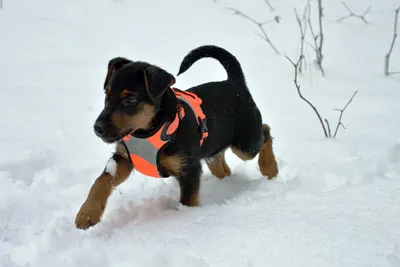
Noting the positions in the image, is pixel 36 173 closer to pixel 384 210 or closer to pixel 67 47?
pixel 384 210

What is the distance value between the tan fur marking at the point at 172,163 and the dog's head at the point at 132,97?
0.86 ft

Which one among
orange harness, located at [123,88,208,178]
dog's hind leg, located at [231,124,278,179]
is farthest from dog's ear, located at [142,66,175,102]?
dog's hind leg, located at [231,124,278,179]

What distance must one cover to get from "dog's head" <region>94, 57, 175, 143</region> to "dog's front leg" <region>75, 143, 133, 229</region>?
0.36m

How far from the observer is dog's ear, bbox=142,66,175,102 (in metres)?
2.72

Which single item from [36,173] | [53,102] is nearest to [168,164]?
[36,173]

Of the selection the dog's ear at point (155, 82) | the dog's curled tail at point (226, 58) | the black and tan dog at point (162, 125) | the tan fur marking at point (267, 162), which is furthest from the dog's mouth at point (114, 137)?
the tan fur marking at point (267, 162)

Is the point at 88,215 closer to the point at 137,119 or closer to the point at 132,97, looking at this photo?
the point at 137,119

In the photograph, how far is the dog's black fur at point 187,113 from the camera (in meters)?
2.72

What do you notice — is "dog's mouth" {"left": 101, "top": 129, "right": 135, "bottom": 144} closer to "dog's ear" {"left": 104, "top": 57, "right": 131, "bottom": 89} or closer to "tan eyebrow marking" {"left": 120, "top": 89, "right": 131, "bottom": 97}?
"tan eyebrow marking" {"left": 120, "top": 89, "right": 131, "bottom": 97}

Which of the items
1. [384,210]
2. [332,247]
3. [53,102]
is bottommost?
[53,102]

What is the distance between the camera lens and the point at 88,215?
2695 mm

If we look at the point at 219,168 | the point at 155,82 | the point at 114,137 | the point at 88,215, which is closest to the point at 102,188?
the point at 88,215

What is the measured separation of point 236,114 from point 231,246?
5.44ft

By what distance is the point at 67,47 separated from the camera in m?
6.46
